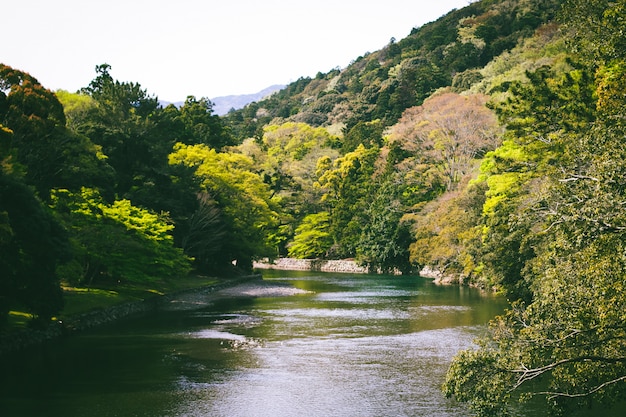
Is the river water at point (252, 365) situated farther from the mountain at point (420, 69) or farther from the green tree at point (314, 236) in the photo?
the mountain at point (420, 69)

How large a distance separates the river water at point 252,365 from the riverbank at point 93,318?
1.81ft

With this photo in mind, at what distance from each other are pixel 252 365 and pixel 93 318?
10882 millimetres

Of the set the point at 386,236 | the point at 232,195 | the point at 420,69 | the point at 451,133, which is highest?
the point at 420,69

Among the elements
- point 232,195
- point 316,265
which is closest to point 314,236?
point 316,265

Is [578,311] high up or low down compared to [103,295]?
up

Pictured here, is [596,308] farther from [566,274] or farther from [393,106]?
[393,106]

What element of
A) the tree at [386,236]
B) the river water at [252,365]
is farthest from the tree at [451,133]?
the river water at [252,365]

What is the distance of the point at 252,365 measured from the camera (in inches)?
847

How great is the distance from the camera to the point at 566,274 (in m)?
13.3

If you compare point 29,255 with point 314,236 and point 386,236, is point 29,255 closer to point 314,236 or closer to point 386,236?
point 386,236

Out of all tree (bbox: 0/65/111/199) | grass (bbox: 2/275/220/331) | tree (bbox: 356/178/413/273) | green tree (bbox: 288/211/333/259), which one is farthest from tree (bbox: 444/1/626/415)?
green tree (bbox: 288/211/333/259)

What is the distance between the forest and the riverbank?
3.59ft

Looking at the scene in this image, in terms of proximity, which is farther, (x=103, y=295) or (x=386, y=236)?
(x=386, y=236)

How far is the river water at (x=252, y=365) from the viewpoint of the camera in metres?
16.6
